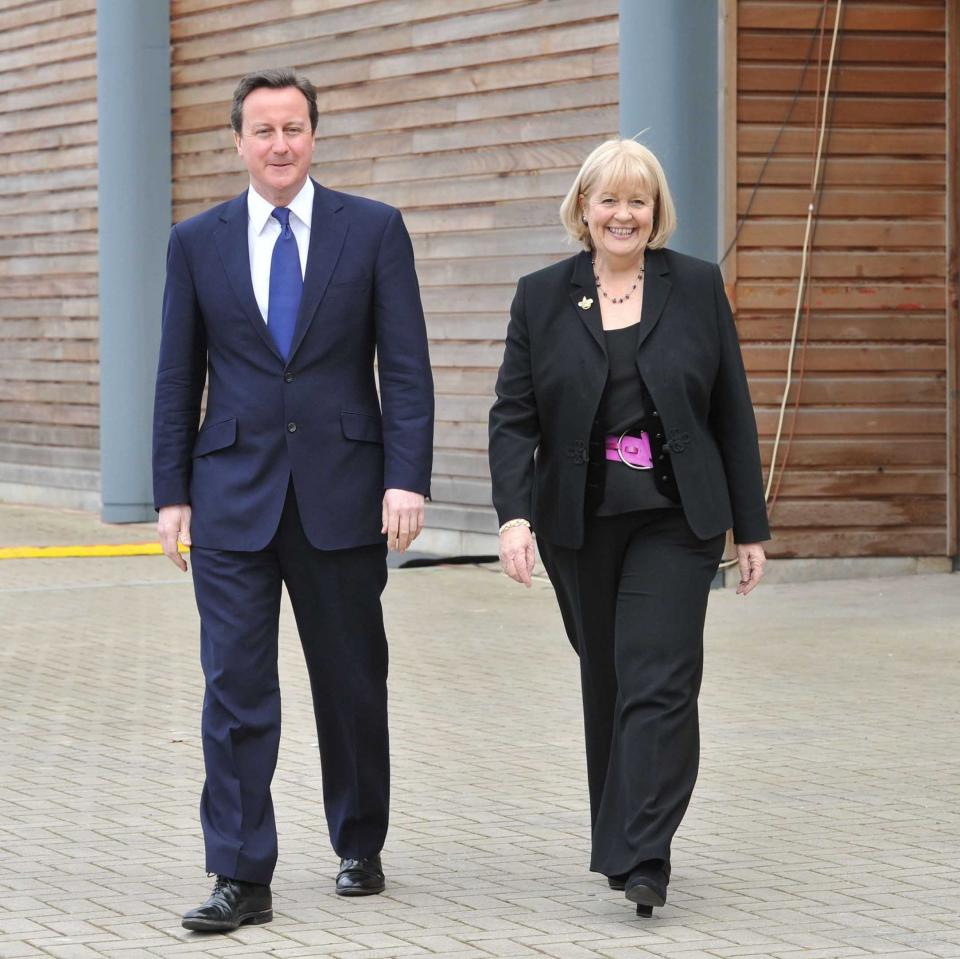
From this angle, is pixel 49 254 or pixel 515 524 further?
pixel 49 254

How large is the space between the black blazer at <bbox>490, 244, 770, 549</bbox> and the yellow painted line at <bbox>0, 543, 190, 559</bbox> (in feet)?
27.1

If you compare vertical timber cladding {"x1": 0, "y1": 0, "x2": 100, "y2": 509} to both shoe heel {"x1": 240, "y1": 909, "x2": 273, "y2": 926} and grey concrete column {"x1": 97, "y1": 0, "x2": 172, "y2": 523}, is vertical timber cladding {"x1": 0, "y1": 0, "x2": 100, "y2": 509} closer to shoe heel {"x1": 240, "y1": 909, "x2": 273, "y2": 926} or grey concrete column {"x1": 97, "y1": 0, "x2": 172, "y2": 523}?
grey concrete column {"x1": 97, "y1": 0, "x2": 172, "y2": 523}

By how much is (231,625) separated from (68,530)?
32.8ft

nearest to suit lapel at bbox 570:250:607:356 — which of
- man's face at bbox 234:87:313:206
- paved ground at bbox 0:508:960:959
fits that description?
man's face at bbox 234:87:313:206

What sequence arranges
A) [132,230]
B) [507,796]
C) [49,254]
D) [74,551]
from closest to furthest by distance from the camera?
[507,796]
[74,551]
[132,230]
[49,254]

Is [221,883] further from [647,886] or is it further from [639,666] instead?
[639,666]

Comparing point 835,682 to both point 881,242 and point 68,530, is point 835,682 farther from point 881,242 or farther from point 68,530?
point 68,530

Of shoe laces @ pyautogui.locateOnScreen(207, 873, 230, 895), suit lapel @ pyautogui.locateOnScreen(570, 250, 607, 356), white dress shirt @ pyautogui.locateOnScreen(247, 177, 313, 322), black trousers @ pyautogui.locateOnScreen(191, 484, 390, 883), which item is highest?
white dress shirt @ pyautogui.locateOnScreen(247, 177, 313, 322)

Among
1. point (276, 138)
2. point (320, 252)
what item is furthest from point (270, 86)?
point (320, 252)

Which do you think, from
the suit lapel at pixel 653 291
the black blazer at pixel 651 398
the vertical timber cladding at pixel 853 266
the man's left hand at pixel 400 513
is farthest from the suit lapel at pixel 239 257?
the vertical timber cladding at pixel 853 266

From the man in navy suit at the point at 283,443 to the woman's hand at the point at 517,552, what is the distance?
8.3 inches

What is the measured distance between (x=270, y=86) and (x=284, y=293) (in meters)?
0.46

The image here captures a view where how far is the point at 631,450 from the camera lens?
5.05 metres

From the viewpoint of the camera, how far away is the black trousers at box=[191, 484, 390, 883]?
4.97 m
